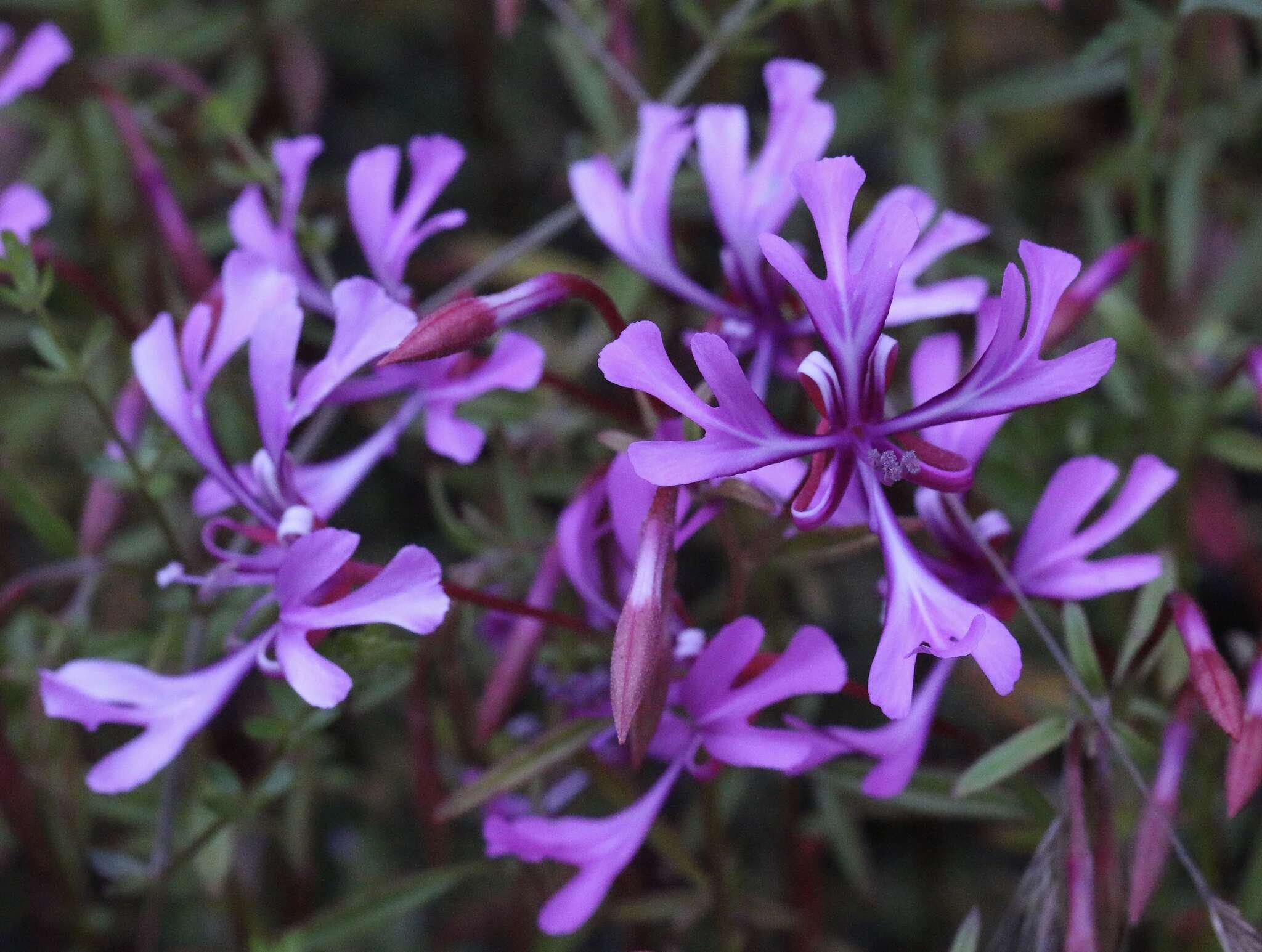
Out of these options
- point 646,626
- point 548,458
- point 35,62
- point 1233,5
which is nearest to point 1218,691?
point 646,626

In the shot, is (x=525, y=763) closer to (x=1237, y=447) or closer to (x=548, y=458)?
(x=548, y=458)

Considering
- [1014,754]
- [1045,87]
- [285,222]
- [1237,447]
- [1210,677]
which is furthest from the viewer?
[1045,87]

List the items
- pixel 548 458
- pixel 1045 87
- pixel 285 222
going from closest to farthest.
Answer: pixel 285 222, pixel 548 458, pixel 1045 87

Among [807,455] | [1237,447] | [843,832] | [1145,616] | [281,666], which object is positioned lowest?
[843,832]

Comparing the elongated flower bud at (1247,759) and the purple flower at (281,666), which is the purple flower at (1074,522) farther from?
the purple flower at (281,666)

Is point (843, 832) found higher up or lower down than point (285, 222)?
lower down

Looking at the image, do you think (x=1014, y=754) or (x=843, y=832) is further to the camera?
(x=843, y=832)

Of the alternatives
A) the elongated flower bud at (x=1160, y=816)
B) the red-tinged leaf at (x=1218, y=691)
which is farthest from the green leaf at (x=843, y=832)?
the red-tinged leaf at (x=1218, y=691)
